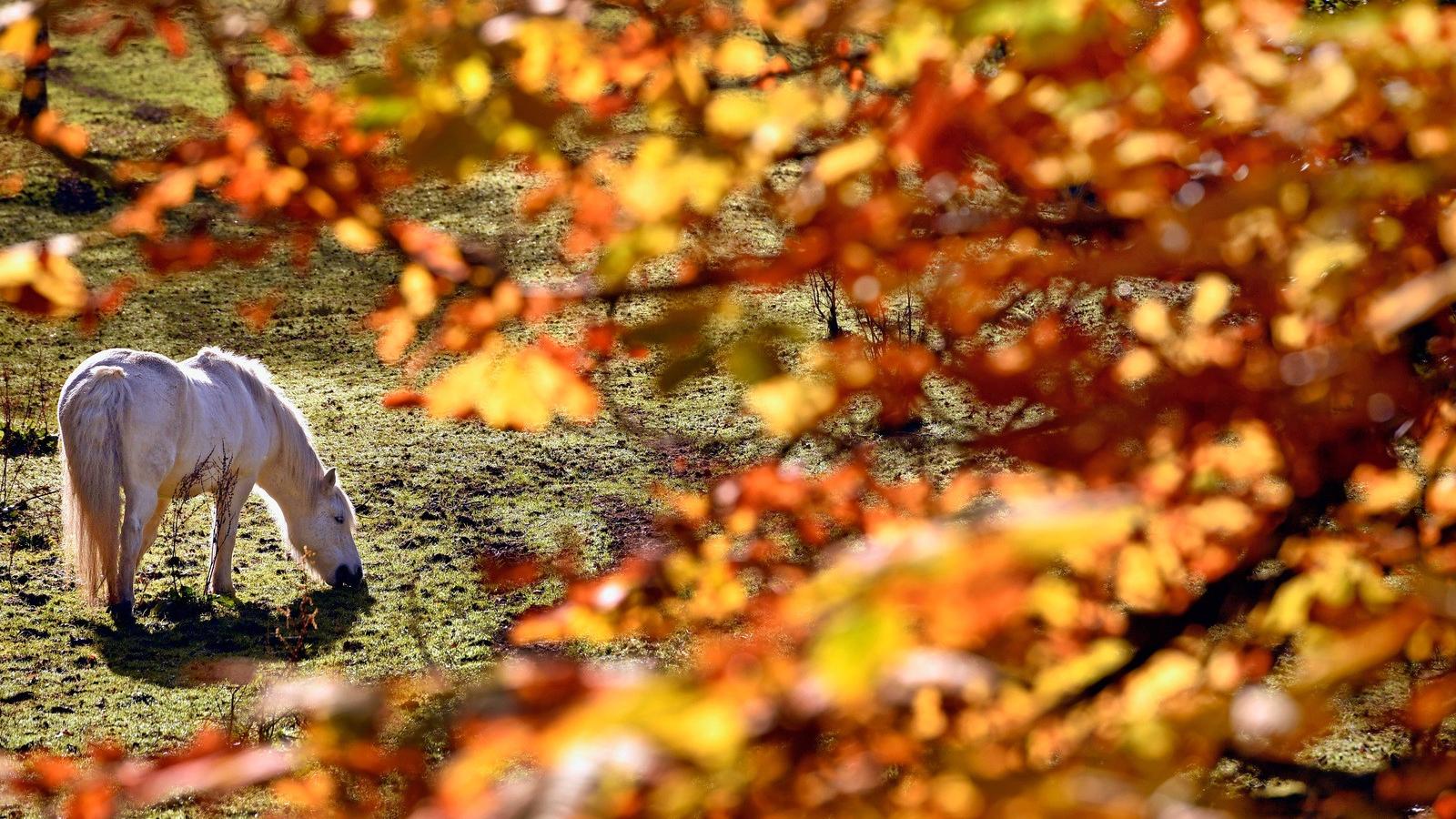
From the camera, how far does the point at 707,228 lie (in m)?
3.16

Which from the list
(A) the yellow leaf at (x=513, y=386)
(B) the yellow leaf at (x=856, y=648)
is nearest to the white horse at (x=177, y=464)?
(A) the yellow leaf at (x=513, y=386)

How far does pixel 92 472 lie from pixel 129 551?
560 mm

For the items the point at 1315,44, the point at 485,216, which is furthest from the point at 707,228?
the point at 485,216

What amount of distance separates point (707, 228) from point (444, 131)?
1190 mm

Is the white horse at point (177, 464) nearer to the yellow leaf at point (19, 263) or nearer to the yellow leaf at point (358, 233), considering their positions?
the yellow leaf at point (19, 263)

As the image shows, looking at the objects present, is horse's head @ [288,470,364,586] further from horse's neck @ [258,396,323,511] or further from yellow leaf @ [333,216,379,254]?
yellow leaf @ [333,216,379,254]

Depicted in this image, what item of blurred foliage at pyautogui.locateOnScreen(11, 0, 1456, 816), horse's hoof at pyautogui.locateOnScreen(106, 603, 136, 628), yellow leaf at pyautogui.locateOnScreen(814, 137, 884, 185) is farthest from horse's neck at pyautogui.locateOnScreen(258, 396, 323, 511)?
yellow leaf at pyautogui.locateOnScreen(814, 137, 884, 185)

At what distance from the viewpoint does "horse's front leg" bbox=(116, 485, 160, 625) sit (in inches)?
306

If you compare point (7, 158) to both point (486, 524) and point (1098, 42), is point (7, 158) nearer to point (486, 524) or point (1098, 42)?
point (486, 524)

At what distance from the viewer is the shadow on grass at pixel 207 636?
7.31 metres

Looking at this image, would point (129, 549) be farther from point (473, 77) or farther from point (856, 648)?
point (856, 648)

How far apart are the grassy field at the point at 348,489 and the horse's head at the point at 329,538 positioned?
212 millimetres

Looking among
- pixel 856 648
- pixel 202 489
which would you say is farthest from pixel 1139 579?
pixel 202 489

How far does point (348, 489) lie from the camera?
10906 millimetres
